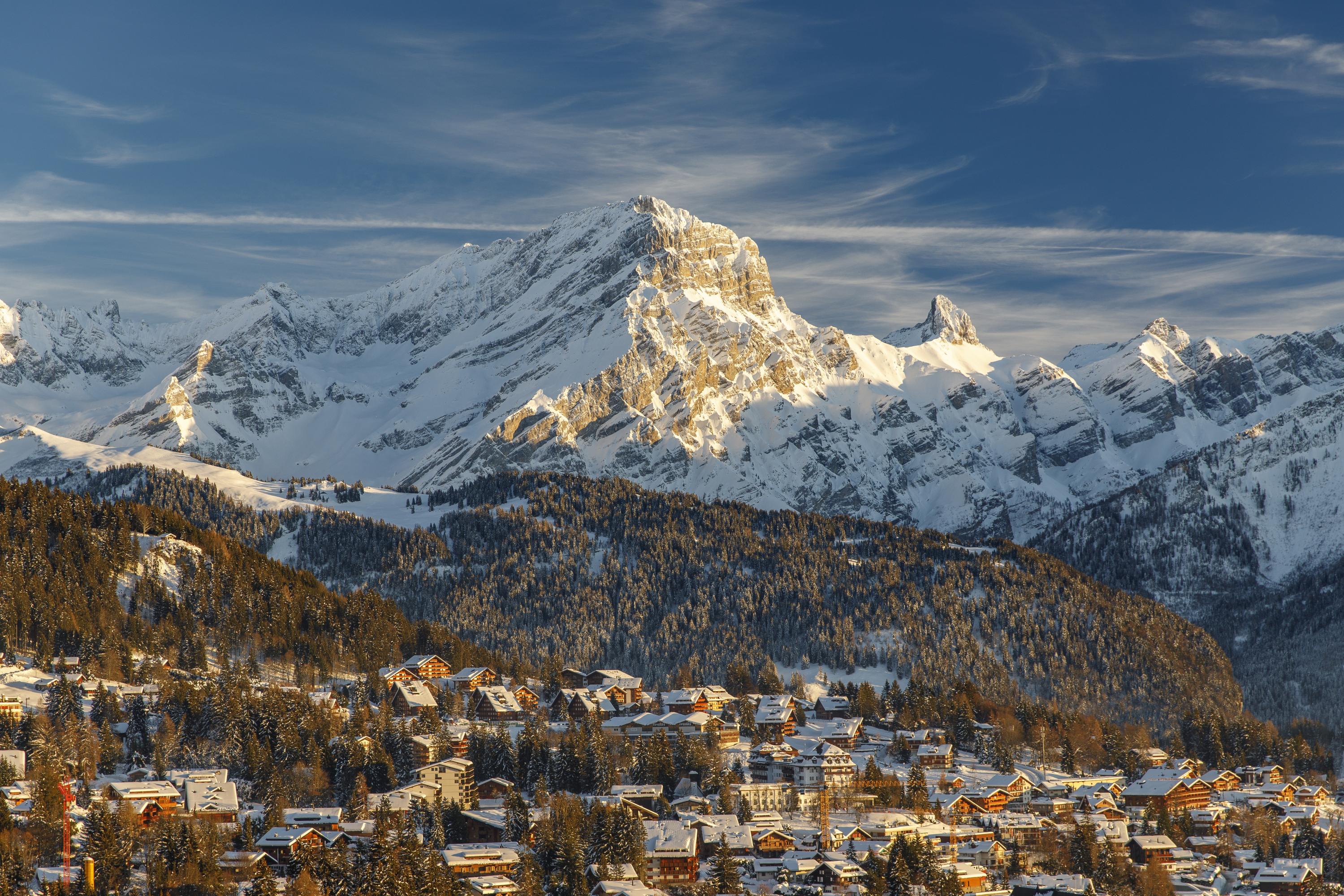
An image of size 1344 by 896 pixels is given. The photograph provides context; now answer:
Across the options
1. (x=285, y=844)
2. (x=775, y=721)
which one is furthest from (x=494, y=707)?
(x=285, y=844)

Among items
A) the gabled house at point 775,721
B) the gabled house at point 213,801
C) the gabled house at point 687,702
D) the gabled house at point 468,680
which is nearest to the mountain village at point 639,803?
the gabled house at point 213,801

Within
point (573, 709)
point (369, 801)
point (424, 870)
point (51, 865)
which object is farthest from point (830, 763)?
point (51, 865)

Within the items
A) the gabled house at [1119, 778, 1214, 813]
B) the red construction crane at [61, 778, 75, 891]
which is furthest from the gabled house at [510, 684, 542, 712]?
the gabled house at [1119, 778, 1214, 813]

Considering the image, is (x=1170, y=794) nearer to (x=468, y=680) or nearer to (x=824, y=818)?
(x=824, y=818)

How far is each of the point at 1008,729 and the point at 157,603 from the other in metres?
105

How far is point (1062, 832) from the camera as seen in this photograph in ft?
498

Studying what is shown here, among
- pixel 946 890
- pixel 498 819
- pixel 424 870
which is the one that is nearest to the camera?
pixel 424 870

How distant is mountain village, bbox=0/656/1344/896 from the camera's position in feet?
411

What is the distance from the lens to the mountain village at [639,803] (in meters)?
125

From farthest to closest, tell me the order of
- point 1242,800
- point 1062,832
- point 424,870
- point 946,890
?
1. point 1242,800
2. point 1062,832
3. point 946,890
4. point 424,870

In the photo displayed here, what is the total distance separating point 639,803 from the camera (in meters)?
148

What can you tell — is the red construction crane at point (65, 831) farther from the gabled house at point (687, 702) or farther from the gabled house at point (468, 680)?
the gabled house at point (687, 702)

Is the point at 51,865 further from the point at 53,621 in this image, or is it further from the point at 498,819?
the point at 53,621

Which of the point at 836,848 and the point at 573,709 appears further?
the point at 573,709
